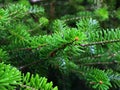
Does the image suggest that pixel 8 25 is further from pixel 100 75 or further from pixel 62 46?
pixel 100 75

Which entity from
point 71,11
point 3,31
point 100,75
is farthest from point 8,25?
point 71,11

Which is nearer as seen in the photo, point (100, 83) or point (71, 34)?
point (71, 34)

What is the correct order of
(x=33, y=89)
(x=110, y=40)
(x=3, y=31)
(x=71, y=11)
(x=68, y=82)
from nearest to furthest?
(x=33, y=89) < (x=110, y=40) < (x=3, y=31) < (x=68, y=82) < (x=71, y=11)

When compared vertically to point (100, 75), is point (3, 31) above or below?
above

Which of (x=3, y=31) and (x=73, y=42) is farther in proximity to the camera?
(x=3, y=31)

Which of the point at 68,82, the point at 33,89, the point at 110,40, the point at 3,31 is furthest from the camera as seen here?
the point at 68,82

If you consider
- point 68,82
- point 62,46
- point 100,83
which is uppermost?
point 62,46

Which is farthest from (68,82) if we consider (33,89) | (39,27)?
(33,89)

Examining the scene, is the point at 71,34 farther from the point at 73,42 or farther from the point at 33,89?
the point at 33,89

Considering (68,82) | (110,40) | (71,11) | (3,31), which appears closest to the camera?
(110,40)
